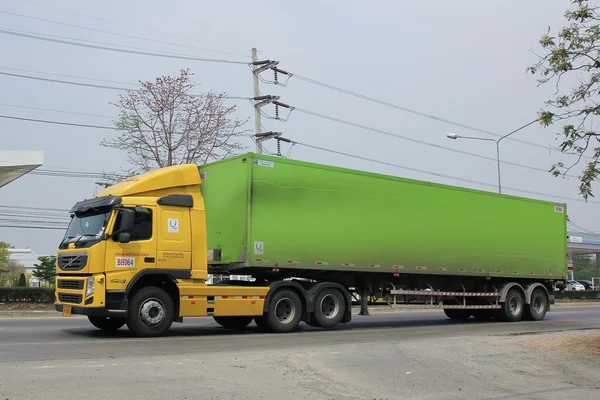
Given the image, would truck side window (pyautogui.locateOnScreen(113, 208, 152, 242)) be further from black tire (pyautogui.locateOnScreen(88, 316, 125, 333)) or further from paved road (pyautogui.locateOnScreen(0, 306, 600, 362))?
black tire (pyautogui.locateOnScreen(88, 316, 125, 333))

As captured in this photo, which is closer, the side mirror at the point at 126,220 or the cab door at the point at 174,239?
the side mirror at the point at 126,220

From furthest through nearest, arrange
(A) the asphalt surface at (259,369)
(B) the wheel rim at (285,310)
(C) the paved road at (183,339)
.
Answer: (B) the wheel rim at (285,310) → (C) the paved road at (183,339) → (A) the asphalt surface at (259,369)

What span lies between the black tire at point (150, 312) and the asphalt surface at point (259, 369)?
318mm

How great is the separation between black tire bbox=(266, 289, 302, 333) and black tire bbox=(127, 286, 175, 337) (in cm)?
242

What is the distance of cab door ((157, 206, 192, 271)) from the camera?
12.8m

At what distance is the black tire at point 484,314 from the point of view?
2011 cm

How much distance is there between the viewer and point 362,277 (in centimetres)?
1631

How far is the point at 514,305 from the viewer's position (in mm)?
19984

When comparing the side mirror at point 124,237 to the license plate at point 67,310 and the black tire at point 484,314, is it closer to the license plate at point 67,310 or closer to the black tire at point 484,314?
the license plate at point 67,310

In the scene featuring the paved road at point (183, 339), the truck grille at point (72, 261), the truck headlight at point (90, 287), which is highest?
the truck grille at point (72, 261)

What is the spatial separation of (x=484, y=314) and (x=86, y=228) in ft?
44.1

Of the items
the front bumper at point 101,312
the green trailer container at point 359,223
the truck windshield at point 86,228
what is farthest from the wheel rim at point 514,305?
the truck windshield at point 86,228

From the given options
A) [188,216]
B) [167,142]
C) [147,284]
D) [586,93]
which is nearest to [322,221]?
[188,216]

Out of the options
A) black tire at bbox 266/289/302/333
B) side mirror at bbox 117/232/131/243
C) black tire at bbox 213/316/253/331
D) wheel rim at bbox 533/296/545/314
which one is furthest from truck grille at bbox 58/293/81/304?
wheel rim at bbox 533/296/545/314
